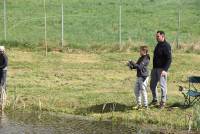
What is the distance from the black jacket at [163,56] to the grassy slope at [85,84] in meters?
1.16

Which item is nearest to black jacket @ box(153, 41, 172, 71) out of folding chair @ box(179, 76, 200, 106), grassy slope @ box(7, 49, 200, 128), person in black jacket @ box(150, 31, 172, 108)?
person in black jacket @ box(150, 31, 172, 108)

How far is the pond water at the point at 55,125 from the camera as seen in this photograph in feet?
46.2

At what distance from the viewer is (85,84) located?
21.0 metres

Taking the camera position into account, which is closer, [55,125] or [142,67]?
[55,125]

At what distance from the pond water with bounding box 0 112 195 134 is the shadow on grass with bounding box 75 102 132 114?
57 centimetres

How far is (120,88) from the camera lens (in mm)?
20234

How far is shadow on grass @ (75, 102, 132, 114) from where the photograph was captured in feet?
53.6

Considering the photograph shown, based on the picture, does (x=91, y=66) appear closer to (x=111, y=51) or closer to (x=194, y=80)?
(x=111, y=51)

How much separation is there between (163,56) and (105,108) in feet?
6.53

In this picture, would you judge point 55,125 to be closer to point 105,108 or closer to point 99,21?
point 105,108

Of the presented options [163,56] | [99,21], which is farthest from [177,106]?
[99,21]

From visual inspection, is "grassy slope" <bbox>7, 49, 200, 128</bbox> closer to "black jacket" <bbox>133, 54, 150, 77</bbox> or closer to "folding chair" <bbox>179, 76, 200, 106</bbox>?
"folding chair" <bbox>179, 76, 200, 106</bbox>

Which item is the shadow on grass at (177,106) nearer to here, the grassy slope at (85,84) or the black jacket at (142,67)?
the grassy slope at (85,84)

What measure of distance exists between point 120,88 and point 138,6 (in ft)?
88.5
